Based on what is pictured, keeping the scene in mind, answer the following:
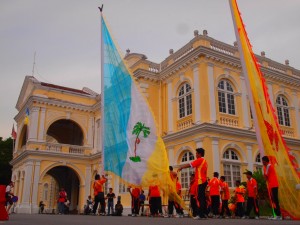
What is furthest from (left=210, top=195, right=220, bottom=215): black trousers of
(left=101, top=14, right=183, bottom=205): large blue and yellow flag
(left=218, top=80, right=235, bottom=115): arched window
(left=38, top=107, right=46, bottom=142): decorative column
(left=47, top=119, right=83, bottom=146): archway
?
(left=47, top=119, right=83, bottom=146): archway

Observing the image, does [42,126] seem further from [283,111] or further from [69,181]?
[283,111]

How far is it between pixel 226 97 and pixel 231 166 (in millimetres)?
3801

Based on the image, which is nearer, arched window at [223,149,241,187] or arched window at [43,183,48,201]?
arched window at [223,149,241,187]

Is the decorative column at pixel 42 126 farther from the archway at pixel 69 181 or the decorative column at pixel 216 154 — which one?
the decorative column at pixel 216 154

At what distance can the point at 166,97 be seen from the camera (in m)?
20.5

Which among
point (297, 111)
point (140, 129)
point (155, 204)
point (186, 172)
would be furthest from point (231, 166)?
point (140, 129)

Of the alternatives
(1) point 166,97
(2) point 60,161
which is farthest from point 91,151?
(1) point 166,97

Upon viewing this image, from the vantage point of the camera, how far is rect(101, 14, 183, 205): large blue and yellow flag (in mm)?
7508

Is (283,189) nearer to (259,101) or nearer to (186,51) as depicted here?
(259,101)

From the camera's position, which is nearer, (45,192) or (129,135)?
(129,135)

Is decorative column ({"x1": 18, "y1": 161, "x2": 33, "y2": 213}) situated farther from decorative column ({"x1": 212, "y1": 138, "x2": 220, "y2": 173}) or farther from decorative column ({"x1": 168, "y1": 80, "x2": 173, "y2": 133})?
decorative column ({"x1": 212, "y1": 138, "x2": 220, "y2": 173})

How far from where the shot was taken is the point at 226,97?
59.6 ft

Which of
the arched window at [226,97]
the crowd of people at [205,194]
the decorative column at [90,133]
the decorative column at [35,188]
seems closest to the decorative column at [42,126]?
the decorative column at [35,188]

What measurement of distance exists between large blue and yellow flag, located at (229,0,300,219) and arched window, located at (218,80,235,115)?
9.34 meters
